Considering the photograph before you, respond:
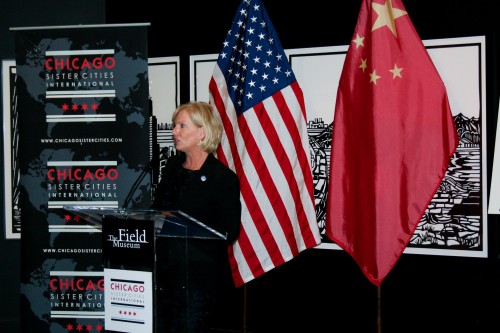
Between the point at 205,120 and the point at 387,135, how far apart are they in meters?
1.09

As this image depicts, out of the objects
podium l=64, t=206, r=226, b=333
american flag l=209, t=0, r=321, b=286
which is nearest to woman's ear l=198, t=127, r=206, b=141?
podium l=64, t=206, r=226, b=333

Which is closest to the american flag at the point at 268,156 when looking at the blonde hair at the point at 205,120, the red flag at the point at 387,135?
the red flag at the point at 387,135

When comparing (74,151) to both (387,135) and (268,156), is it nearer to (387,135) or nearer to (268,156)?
(268,156)

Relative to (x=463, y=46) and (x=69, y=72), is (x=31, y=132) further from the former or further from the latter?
(x=463, y=46)

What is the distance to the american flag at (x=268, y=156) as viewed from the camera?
336 cm

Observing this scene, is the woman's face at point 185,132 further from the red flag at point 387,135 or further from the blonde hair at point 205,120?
the red flag at point 387,135

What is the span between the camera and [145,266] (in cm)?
197

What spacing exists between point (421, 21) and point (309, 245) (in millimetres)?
1543

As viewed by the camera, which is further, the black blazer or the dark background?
the dark background

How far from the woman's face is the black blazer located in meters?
0.12

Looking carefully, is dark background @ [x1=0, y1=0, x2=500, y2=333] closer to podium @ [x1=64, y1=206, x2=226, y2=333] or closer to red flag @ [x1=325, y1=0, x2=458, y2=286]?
red flag @ [x1=325, y1=0, x2=458, y2=286]

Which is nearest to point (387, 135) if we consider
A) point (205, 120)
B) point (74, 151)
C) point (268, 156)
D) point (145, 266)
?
point (268, 156)

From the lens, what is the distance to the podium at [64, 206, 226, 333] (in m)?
1.95

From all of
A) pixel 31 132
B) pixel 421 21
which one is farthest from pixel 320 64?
pixel 31 132
